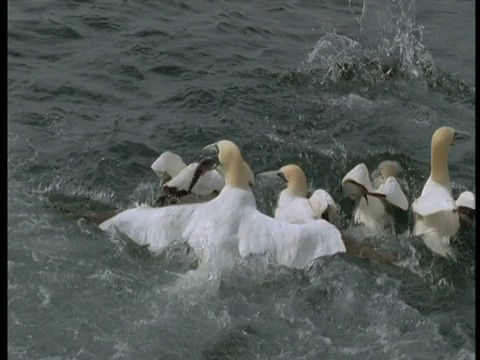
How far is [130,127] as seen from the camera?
28.1ft

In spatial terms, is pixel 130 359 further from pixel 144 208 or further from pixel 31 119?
pixel 31 119

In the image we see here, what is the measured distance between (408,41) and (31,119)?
4616mm

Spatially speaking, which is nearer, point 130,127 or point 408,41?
point 130,127

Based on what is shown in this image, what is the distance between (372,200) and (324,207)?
0.42 meters

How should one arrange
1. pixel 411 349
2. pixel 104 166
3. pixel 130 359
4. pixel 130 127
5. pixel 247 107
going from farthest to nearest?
pixel 247 107 < pixel 130 127 < pixel 104 166 < pixel 411 349 < pixel 130 359

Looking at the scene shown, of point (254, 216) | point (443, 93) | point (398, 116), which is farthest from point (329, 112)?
point (254, 216)

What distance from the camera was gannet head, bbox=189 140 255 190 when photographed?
6.81 m

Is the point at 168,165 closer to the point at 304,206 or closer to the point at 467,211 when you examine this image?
the point at 304,206

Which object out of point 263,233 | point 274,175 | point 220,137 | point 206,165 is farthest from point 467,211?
point 220,137

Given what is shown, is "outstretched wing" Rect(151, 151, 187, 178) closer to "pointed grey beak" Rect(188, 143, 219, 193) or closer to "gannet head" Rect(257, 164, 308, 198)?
"pointed grey beak" Rect(188, 143, 219, 193)

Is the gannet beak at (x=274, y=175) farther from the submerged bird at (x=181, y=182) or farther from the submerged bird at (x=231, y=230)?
the submerged bird at (x=231, y=230)

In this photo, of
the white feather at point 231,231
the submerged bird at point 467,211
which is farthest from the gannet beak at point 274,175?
the submerged bird at point 467,211

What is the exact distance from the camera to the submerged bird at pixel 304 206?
6672 millimetres

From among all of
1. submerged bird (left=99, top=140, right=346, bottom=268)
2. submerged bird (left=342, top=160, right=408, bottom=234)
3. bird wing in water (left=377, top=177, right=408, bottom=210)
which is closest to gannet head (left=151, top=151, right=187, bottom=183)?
submerged bird (left=99, top=140, right=346, bottom=268)
